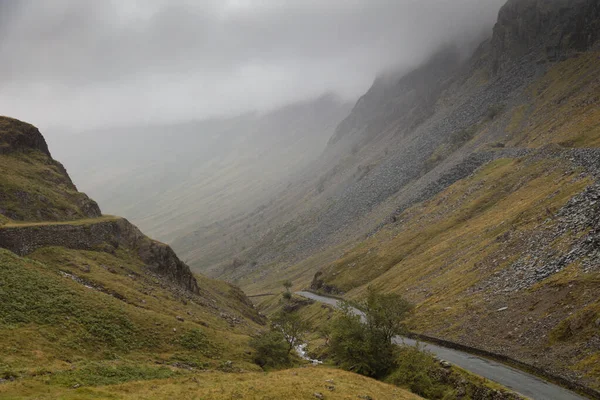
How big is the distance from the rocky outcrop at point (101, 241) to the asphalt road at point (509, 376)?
58035 mm

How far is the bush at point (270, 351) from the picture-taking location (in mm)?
66625

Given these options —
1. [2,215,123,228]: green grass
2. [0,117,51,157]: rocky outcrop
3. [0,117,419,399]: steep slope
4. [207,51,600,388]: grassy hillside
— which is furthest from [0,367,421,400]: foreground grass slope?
[0,117,51,157]: rocky outcrop

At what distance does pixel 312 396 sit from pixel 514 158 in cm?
15617

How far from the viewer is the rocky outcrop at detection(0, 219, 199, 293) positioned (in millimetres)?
67875

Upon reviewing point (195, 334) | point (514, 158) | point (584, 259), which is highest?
point (514, 158)

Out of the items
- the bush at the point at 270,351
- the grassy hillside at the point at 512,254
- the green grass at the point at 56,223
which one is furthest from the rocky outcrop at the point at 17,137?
the grassy hillside at the point at 512,254

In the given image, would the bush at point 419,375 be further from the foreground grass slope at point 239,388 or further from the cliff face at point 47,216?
the cliff face at point 47,216

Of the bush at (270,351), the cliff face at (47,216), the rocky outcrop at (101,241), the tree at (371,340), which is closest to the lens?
the bush at (270,351)

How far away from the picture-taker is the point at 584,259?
67250 millimetres

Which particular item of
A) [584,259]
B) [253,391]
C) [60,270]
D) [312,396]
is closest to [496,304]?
[584,259]

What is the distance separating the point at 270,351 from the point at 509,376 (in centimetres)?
3465

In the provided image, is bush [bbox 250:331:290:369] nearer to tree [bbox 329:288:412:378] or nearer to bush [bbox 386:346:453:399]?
tree [bbox 329:288:412:378]

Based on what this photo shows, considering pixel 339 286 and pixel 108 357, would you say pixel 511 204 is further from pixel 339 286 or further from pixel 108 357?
pixel 108 357

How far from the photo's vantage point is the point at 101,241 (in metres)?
84.4
